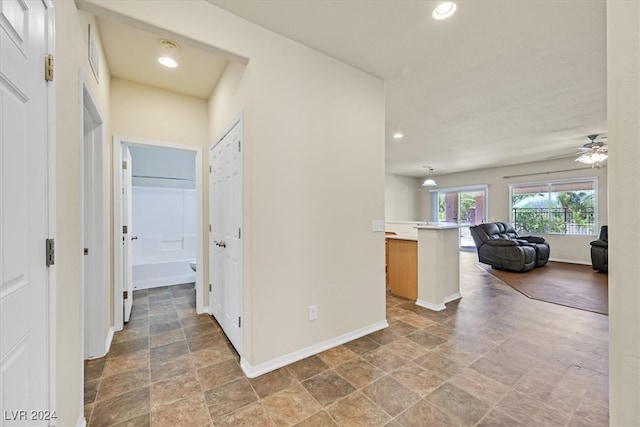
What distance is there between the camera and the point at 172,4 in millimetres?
1688

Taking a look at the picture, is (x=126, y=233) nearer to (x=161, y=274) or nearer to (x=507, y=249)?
(x=161, y=274)

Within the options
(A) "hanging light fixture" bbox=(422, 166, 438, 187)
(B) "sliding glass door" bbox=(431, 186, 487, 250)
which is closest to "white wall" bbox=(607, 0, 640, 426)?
(A) "hanging light fixture" bbox=(422, 166, 438, 187)

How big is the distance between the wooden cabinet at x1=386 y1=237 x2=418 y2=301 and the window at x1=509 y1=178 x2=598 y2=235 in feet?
18.4

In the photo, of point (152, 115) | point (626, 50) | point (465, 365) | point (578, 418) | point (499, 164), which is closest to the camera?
point (626, 50)

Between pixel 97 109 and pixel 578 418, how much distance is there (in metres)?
3.88

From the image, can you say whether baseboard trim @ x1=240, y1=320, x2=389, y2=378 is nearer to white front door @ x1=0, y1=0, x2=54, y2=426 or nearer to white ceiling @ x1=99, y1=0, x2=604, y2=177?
white front door @ x1=0, y1=0, x2=54, y2=426

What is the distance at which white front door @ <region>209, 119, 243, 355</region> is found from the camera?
2162 mm

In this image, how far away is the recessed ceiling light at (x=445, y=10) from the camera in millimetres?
1779

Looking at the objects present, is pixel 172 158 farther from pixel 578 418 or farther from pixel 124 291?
pixel 578 418

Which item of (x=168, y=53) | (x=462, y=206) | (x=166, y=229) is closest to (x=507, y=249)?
(x=462, y=206)

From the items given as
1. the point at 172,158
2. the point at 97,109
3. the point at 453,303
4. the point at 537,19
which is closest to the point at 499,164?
the point at 453,303

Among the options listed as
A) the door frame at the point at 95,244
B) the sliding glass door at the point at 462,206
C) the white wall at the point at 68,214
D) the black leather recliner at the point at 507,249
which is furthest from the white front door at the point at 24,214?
the sliding glass door at the point at 462,206

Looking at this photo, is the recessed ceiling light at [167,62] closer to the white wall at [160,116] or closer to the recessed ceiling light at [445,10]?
the white wall at [160,116]

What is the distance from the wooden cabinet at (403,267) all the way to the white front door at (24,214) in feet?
11.5
